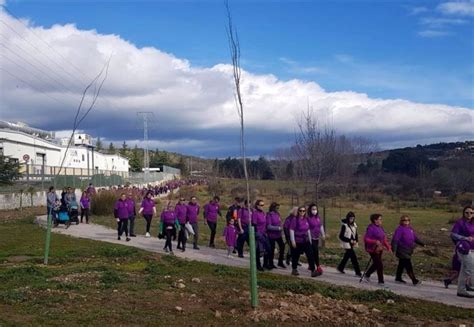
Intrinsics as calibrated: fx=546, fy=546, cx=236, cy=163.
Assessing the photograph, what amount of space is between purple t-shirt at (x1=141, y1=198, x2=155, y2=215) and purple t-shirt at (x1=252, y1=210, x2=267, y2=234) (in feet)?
19.6

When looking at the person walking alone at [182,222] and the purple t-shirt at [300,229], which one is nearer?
the purple t-shirt at [300,229]

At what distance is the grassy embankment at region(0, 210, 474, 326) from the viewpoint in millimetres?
7434

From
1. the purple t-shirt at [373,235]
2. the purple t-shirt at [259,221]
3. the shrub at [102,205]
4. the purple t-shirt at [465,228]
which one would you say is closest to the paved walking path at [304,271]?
the purple t-shirt at [373,235]

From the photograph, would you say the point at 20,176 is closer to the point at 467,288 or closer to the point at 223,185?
the point at 467,288

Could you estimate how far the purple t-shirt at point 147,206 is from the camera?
Result: 18531 mm

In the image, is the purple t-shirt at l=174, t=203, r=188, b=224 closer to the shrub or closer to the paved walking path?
the paved walking path

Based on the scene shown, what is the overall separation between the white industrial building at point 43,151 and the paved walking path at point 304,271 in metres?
13.7

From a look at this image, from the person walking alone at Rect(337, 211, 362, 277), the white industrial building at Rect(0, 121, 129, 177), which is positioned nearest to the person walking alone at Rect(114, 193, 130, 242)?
the person walking alone at Rect(337, 211, 362, 277)

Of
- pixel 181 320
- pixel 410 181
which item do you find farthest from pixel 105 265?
pixel 410 181

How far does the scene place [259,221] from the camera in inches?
530

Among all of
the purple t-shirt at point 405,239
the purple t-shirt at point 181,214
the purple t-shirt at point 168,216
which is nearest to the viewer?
the purple t-shirt at point 405,239

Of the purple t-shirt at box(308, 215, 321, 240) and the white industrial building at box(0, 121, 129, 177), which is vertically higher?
the white industrial building at box(0, 121, 129, 177)

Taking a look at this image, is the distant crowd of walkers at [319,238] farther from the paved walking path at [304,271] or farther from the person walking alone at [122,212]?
the person walking alone at [122,212]

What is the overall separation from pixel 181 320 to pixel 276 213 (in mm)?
6438
